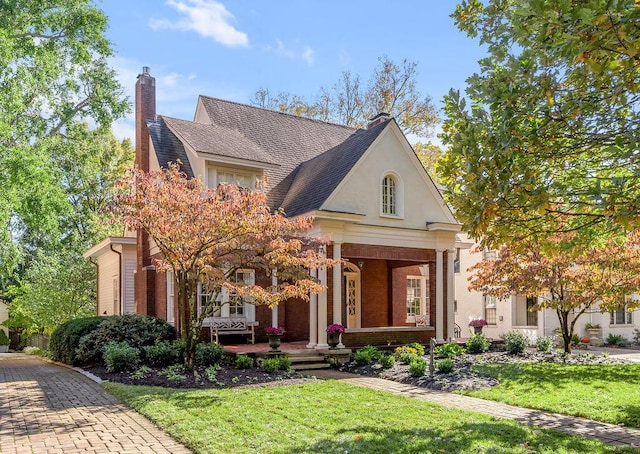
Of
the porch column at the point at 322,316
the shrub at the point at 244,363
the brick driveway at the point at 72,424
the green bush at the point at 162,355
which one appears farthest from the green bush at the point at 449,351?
the brick driveway at the point at 72,424

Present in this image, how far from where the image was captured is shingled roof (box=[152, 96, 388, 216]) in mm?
16609

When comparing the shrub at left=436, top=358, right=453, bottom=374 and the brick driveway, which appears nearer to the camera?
the brick driveway

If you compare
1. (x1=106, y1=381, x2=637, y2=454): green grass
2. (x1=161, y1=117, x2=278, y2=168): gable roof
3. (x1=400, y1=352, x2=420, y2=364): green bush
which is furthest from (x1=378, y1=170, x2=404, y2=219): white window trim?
(x1=106, y1=381, x2=637, y2=454): green grass

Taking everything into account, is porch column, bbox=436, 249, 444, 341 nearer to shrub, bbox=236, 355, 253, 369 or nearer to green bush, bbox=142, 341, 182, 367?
shrub, bbox=236, 355, 253, 369

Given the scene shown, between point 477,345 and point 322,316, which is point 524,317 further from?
point 322,316

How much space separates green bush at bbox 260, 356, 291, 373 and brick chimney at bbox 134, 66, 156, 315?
6762mm

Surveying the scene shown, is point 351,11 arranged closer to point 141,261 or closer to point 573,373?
point 573,373

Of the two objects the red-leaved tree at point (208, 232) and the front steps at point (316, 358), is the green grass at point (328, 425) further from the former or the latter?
the front steps at point (316, 358)

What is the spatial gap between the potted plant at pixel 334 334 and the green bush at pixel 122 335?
4.54 metres

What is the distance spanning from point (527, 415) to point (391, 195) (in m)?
9.91

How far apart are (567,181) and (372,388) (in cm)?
544

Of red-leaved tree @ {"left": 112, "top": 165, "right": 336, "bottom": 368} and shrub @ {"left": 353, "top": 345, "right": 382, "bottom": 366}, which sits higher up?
red-leaved tree @ {"left": 112, "top": 165, "right": 336, "bottom": 368}

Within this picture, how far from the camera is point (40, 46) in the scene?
1864 centimetres

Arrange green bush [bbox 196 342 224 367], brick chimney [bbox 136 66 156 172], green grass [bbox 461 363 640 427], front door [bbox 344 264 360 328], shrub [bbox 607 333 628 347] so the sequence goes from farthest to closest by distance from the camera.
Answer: shrub [bbox 607 333 628 347], front door [bbox 344 264 360 328], brick chimney [bbox 136 66 156 172], green bush [bbox 196 342 224 367], green grass [bbox 461 363 640 427]
